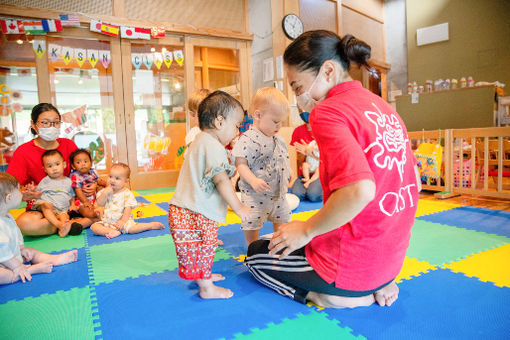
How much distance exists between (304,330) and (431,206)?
2.70 meters

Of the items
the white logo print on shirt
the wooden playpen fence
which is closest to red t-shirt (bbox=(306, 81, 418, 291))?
the white logo print on shirt

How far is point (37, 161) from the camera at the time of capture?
2.89 metres

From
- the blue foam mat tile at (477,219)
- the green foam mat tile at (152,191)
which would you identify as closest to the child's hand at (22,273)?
the blue foam mat tile at (477,219)

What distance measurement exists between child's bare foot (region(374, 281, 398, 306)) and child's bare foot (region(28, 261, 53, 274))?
69.8 inches

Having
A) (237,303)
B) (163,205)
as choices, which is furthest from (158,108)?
(237,303)

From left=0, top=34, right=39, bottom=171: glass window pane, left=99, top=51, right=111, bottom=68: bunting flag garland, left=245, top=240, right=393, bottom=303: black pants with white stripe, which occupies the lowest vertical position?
left=245, top=240, right=393, bottom=303: black pants with white stripe

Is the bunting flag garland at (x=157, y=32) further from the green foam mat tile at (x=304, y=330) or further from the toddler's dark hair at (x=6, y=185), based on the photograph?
the green foam mat tile at (x=304, y=330)

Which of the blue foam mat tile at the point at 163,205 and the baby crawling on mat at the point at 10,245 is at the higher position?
the baby crawling on mat at the point at 10,245

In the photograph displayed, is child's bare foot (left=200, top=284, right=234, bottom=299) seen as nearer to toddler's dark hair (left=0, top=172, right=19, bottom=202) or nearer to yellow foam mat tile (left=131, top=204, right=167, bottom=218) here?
toddler's dark hair (left=0, top=172, right=19, bottom=202)

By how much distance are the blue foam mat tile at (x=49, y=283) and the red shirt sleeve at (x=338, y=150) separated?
1.44 metres

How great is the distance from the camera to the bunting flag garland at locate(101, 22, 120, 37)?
4.86m

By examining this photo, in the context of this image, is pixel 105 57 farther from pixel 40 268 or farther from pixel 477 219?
pixel 477 219

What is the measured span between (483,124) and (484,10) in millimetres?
3859

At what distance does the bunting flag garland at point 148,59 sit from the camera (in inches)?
213
